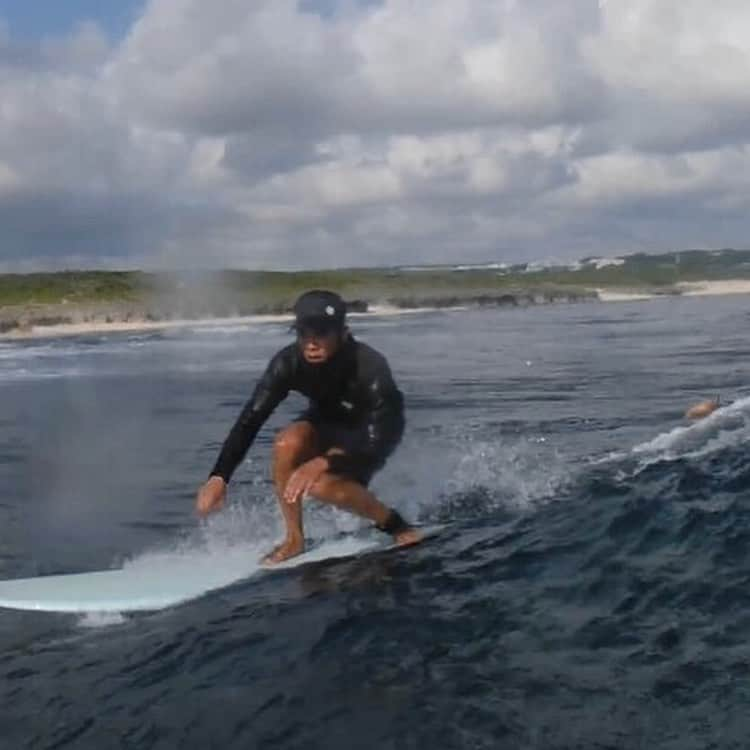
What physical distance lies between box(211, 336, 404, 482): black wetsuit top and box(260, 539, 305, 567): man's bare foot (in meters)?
0.64

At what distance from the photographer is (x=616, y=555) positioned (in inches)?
329

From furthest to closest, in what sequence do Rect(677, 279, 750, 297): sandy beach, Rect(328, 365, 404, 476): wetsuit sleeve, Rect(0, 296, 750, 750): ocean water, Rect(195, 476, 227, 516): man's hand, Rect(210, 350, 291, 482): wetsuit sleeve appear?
Rect(677, 279, 750, 297): sandy beach < Rect(328, 365, 404, 476): wetsuit sleeve < Rect(210, 350, 291, 482): wetsuit sleeve < Rect(195, 476, 227, 516): man's hand < Rect(0, 296, 750, 750): ocean water

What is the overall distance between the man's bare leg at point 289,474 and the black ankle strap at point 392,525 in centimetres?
62

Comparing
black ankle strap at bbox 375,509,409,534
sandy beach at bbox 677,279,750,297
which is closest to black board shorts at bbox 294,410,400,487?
black ankle strap at bbox 375,509,409,534

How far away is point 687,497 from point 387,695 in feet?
15.6

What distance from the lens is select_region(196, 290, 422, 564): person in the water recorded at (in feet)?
27.7

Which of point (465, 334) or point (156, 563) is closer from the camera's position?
point (156, 563)

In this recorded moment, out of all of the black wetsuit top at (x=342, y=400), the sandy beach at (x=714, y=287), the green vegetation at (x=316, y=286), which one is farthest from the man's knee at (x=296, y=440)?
the sandy beach at (x=714, y=287)

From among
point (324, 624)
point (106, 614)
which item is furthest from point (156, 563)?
point (324, 624)

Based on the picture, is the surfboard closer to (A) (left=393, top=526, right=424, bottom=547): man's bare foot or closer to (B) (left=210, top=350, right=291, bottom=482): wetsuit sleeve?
(A) (left=393, top=526, right=424, bottom=547): man's bare foot

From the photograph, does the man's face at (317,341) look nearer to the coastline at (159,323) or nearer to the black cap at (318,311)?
the black cap at (318,311)

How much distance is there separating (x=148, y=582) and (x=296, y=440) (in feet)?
4.78

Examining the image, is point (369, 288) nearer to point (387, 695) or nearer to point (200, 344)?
point (200, 344)

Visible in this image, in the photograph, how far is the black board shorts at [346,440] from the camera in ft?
28.7
